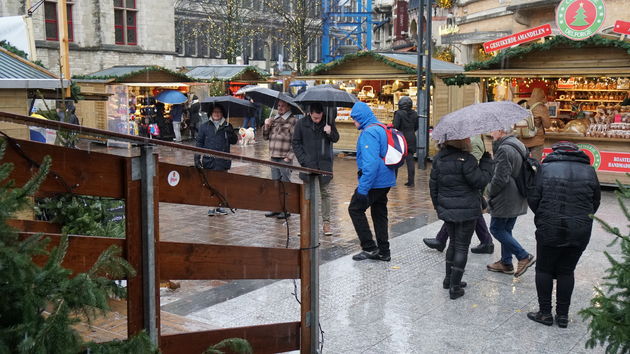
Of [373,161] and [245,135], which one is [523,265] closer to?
[373,161]

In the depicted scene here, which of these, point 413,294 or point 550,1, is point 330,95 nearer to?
point 413,294

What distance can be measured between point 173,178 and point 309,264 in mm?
1504

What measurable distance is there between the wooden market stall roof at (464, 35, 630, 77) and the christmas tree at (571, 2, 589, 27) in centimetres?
33

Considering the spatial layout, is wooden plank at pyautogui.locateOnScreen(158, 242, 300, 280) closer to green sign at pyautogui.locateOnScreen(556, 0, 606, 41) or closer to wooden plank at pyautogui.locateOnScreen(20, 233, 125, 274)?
wooden plank at pyautogui.locateOnScreen(20, 233, 125, 274)

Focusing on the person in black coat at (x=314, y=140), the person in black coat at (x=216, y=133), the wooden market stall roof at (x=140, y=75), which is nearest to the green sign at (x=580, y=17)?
the person in black coat at (x=314, y=140)

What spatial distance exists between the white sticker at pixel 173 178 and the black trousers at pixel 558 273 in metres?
3.55

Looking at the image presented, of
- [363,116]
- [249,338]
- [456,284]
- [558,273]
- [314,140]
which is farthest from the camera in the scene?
[314,140]

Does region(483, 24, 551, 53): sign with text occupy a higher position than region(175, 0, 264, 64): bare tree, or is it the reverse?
region(175, 0, 264, 64): bare tree

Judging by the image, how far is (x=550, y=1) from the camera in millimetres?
19781

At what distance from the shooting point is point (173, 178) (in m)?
3.22

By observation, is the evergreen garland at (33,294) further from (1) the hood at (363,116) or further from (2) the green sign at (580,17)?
(2) the green sign at (580,17)

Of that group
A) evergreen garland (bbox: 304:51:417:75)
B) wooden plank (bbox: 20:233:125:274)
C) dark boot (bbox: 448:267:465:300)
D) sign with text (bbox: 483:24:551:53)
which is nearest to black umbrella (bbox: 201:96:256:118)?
dark boot (bbox: 448:267:465:300)

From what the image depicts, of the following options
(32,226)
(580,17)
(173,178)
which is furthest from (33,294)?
(580,17)

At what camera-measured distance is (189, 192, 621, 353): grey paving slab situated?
5.40 metres
